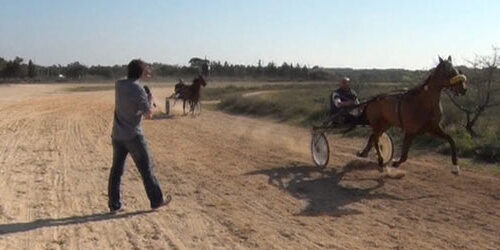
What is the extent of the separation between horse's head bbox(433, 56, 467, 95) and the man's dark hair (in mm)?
5535

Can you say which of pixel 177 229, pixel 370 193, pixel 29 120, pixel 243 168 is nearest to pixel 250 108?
pixel 29 120

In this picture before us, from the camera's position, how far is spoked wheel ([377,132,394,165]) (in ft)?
47.3

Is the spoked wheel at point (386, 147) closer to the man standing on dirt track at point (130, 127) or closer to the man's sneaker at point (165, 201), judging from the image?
the man's sneaker at point (165, 201)

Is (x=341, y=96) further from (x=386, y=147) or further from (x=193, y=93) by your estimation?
(x=193, y=93)

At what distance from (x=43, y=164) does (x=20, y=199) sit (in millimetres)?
3882

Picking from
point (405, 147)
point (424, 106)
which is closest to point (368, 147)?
point (405, 147)

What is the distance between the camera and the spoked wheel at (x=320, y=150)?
14328 millimetres

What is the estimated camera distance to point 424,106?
12.5 meters

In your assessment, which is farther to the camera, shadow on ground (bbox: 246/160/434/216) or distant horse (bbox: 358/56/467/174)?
distant horse (bbox: 358/56/467/174)

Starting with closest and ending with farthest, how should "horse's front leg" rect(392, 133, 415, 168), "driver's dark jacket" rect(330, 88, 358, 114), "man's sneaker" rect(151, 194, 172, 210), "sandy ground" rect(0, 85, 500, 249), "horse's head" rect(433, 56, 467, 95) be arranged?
"sandy ground" rect(0, 85, 500, 249)
"man's sneaker" rect(151, 194, 172, 210)
"horse's head" rect(433, 56, 467, 95)
"horse's front leg" rect(392, 133, 415, 168)
"driver's dark jacket" rect(330, 88, 358, 114)

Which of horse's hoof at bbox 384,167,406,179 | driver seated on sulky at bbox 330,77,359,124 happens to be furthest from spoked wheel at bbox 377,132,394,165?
horse's hoof at bbox 384,167,406,179

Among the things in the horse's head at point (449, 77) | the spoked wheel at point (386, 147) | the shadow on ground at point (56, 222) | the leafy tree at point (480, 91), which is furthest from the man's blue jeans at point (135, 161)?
the leafy tree at point (480, 91)

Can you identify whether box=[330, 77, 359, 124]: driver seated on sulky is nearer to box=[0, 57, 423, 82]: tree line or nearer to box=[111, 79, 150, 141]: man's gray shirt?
box=[111, 79, 150, 141]: man's gray shirt

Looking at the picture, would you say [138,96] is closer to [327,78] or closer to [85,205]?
[85,205]
